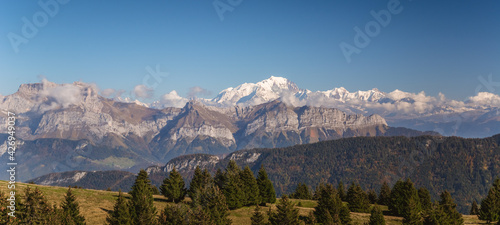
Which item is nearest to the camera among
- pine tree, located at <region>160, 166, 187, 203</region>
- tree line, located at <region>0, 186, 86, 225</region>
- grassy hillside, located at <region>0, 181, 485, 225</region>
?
tree line, located at <region>0, 186, 86, 225</region>

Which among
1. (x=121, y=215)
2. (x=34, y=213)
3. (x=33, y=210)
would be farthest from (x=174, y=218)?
(x=33, y=210)

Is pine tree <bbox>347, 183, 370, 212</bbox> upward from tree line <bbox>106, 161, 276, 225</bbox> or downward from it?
downward

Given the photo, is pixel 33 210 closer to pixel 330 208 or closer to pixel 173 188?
pixel 173 188

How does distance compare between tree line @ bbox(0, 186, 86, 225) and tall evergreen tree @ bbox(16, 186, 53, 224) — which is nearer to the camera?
tree line @ bbox(0, 186, 86, 225)

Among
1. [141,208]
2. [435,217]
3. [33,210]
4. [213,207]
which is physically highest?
[33,210]

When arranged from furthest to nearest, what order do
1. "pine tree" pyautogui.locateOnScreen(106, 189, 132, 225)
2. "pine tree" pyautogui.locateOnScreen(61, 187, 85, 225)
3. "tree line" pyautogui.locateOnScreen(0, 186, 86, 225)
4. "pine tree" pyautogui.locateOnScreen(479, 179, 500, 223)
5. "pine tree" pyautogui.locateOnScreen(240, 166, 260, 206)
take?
"pine tree" pyautogui.locateOnScreen(240, 166, 260, 206) → "pine tree" pyautogui.locateOnScreen(479, 179, 500, 223) → "pine tree" pyautogui.locateOnScreen(61, 187, 85, 225) → "pine tree" pyautogui.locateOnScreen(106, 189, 132, 225) → "tree line" pyautogui.locateOnScreen(0, 186, 86, 225)

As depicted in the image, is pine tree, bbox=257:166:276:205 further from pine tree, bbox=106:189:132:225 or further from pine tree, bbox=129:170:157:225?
pine tree, bbox=106:189:132:225

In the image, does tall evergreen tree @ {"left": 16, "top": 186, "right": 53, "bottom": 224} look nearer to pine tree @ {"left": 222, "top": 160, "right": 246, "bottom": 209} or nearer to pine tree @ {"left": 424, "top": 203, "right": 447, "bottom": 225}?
pine tree @ {"left": 222, "top": 160, "right": 246, "bottom": 209}

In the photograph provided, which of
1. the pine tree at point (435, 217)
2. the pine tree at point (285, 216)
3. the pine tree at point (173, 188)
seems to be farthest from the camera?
the pine tree at point (173, 188)

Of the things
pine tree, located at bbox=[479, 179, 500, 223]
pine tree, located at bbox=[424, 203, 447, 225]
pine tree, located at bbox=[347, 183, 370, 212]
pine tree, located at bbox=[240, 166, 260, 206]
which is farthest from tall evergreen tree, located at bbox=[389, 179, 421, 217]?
pine tree, located at bbox=[240, 166, 260, 206]

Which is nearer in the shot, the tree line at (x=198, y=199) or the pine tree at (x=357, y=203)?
the tree line at (x=198, y=199)

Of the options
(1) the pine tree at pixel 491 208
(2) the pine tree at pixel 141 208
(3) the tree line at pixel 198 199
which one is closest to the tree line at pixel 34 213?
(3) the tree line at pixel 198 199

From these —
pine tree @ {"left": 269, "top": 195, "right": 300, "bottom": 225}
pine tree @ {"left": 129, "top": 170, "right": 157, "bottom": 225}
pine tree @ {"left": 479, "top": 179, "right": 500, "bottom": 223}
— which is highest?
pine tree @ {"left": 129, "top": 170, "right": 157, "bottom": 225}

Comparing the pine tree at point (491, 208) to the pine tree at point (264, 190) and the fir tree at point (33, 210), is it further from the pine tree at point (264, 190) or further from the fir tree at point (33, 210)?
the fir tree at point (33, 210)
